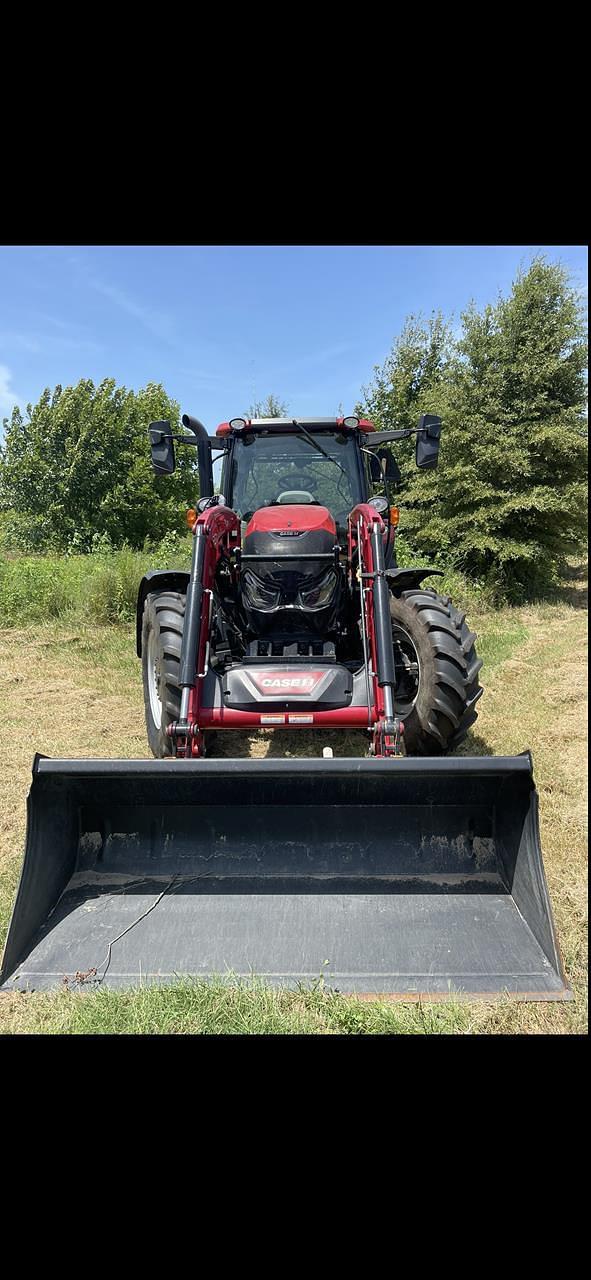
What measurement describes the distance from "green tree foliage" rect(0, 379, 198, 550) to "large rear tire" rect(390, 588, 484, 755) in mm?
18535

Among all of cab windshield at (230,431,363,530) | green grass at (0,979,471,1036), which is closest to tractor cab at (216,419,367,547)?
cab windshield at (230,431,363,530)

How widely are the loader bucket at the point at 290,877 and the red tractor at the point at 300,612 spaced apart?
1.50 feet

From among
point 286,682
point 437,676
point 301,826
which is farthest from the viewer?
point 437,676

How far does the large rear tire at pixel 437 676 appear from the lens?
3.42 m

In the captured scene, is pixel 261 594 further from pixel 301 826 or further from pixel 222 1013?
pixel 222 1013

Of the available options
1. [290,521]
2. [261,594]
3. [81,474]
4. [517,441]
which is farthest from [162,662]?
[81,474]

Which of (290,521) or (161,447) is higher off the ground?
(161,447)

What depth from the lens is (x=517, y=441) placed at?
11227 millimetres

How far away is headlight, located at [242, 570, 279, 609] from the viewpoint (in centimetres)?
386

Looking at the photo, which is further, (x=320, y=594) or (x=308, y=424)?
(x=308, y=424)

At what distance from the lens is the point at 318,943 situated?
2258 millimetres

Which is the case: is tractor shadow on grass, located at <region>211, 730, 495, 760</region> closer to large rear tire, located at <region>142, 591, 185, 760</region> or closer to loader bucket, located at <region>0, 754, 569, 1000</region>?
large rear tire, located at <region>142, 591, 185, 760</region>

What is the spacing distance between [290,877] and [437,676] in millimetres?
1382

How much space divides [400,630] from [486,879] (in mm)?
1660
